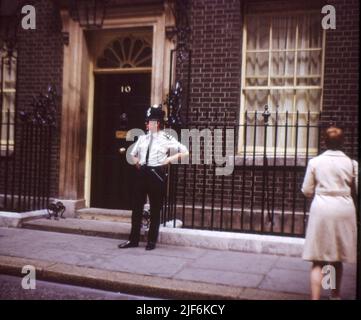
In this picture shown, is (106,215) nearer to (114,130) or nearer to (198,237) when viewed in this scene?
(114,130)

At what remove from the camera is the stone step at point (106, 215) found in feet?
27.9

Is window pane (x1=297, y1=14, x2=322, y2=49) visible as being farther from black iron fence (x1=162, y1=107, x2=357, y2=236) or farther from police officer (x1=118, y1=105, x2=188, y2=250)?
police officer (x1=118, y1=105, x2=188, y2=250)

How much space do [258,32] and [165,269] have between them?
477cm

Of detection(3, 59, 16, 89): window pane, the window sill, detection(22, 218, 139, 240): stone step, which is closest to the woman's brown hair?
the window sill

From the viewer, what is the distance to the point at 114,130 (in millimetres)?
9133

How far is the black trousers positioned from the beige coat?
8.76 ft

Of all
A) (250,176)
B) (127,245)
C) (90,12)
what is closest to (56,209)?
(127,245)

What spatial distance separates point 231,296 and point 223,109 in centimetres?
415

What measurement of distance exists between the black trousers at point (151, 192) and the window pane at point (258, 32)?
126 inches

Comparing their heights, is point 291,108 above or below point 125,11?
below

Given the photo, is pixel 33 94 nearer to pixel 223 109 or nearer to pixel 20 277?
pixel 223 109

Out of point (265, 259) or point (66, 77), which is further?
point (66, 77)

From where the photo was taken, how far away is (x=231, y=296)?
4.78 m
